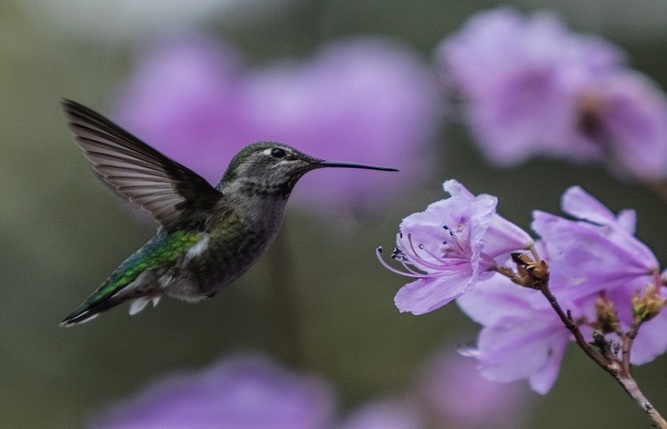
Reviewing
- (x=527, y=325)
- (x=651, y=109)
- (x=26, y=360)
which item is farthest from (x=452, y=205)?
(x=26, y=360)

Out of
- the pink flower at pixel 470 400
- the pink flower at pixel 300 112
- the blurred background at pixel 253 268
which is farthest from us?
the blurred background at pixel 253 268

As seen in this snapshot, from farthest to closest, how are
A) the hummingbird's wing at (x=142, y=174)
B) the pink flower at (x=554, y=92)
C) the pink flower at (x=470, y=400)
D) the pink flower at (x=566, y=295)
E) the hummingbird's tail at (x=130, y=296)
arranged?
the pink flower at (x=470, y=400), the pink flower at (x=554, y=92), the hummingbird's tail at (x=130, y=296), the hummingbird's wing at (x=142, y=174), the pink flower at (x=566, y=295)

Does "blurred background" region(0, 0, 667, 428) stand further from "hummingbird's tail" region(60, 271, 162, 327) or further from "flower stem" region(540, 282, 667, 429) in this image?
"flower stem" region(540, 282, 667, 429)

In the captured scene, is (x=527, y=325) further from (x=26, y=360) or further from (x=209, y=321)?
(x=26, y=360)

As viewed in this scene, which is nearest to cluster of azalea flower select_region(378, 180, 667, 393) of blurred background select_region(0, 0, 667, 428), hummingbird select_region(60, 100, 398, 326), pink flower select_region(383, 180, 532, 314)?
pink flower select_region(383, 180, 532, 314)

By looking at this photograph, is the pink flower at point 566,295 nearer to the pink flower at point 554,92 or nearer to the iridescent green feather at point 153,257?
the iridescent green feather at point 153,257

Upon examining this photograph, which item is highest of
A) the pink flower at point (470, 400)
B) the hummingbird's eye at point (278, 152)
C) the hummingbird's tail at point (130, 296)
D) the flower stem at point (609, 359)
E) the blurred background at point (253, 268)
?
the hummingbird's eye at point (278, 152)

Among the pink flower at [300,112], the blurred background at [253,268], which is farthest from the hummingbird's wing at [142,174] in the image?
the blurred background at [253,268]
